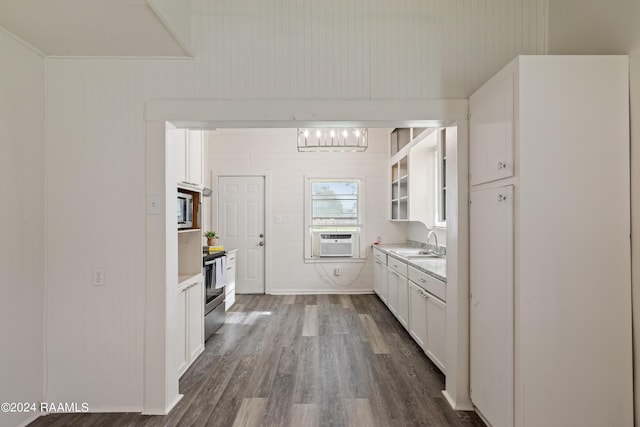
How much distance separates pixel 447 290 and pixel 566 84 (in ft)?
4.81

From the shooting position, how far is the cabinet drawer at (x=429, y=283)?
258 centimetres

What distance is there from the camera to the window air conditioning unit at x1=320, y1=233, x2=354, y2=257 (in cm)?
554

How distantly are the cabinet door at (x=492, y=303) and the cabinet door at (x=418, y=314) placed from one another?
833mm

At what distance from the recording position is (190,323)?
114 inches

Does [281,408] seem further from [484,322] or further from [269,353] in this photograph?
[484,322]

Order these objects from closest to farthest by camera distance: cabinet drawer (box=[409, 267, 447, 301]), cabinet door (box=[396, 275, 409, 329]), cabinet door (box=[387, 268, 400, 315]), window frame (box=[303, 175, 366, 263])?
1. cabinet drawer (box=[409, 267, 447, 301])
2. cabinet door (box=[396, 275, 409, 329])
3. cabinet door (box=[387, 268, 400, 315])
4. window frame (box=[303, 175, 366, 263])

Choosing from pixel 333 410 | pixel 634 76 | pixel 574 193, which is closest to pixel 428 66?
pixel 634 76

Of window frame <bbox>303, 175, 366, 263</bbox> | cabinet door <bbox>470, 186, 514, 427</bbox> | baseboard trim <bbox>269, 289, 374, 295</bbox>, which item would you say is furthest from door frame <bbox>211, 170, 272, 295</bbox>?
cabinet door <bbox>470, 186, 514, 427</bbox>

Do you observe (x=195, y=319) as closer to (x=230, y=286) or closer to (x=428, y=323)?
(x=230, y=286)

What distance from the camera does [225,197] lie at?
18.5 ft

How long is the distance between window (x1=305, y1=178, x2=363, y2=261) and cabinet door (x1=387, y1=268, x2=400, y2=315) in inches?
52.7

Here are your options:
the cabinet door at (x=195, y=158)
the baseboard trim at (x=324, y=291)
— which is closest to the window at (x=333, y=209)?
the baseboard trim at (x=324, y=291)

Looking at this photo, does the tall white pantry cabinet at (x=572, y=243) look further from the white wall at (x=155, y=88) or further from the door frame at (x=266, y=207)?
the door frame at (x=266, y=207)

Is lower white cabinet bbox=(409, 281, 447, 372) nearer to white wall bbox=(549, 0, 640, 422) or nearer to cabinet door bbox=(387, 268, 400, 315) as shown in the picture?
cabinet door bbox=(387, 268, 400, 315)
